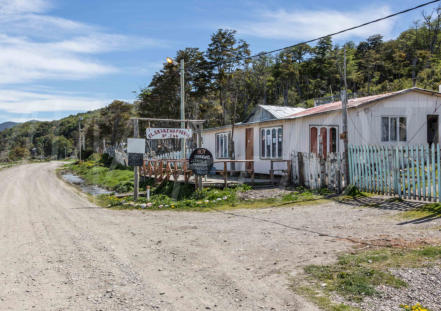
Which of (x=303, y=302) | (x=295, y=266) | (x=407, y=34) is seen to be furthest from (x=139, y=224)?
(x=407, y=34)

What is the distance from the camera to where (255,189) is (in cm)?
1480

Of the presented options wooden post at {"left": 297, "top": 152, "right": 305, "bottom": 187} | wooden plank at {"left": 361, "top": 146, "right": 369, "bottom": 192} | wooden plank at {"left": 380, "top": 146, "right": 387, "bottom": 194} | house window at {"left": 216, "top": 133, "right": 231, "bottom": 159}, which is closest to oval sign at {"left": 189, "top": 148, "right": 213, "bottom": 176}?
wooden post at {"left": 297, "top": 152, "right": 305, "bottom": 187}

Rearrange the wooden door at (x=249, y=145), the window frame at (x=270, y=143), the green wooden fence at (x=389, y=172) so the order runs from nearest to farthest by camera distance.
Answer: the green wooden fence at (x=389, y=172) → the window frame at (x=270, y=143) → the wooden door at (x=249, y=145)

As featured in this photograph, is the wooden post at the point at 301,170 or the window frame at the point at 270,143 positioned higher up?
the window frame at the point at 270,143

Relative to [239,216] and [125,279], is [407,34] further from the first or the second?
[125,279]

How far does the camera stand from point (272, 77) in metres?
56.3

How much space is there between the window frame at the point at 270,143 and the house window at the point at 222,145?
3.18 m

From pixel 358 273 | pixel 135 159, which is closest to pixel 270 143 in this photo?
pixel 135 159

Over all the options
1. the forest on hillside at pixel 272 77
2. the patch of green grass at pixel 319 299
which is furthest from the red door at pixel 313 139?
the forest on hillside at pixel 272 77

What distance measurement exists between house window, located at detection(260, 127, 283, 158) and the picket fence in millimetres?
2886

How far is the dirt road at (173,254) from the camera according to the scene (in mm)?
4496

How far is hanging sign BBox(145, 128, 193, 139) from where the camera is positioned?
14.0 m

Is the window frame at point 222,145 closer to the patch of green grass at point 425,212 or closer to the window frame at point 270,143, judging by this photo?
the window frame at point 270,143

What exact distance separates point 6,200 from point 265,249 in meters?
12.8
